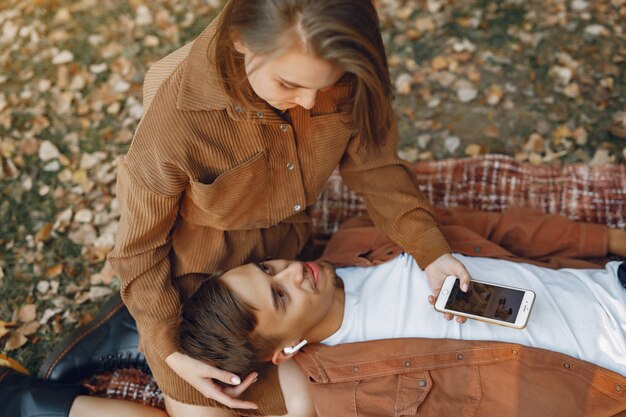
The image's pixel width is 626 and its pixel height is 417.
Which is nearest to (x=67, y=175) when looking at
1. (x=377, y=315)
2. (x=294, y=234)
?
(x=294, y=234)

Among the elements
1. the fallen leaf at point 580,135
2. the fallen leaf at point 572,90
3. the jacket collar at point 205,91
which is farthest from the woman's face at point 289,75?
the fallen leaf at point 572,90

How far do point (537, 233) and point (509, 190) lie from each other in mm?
567

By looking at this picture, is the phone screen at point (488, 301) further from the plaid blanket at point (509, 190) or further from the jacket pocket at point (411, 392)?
the plaid blanket at point (509, 190)

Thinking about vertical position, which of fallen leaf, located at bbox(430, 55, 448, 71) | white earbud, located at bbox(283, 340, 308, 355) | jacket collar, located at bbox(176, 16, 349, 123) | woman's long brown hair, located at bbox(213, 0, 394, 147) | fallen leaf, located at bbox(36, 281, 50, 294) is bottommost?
fallen leaf, located at bbox(36, 281, 50, 294)

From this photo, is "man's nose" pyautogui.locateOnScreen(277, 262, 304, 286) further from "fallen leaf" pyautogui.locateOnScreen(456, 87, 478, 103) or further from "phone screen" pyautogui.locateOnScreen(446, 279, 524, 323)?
"fallen leaf" pyautogui.locateOnScreen(456, 87, 478, 103)

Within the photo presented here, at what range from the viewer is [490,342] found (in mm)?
2648

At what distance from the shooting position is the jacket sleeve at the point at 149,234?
231 centimetres

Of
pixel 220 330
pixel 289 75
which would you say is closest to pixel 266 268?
pixel 220 330

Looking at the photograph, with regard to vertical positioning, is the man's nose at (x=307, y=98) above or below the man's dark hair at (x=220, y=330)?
above

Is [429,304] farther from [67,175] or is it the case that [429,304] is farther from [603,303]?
[67,175]

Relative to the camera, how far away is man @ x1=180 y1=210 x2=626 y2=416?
2.57 metres

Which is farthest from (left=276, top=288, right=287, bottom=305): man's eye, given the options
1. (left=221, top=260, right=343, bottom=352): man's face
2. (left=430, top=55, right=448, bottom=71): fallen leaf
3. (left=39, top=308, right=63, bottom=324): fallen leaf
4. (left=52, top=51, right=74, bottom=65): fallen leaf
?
(left=52, top=51, right=74, bottom=65): fallen leaf

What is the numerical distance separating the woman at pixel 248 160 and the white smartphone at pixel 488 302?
0.09 meters

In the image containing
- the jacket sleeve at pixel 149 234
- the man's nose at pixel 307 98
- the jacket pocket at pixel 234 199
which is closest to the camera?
the man's nose at pixel 307 98
